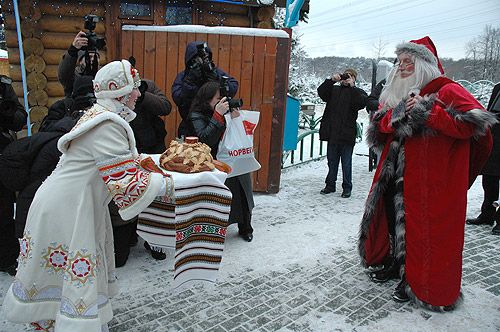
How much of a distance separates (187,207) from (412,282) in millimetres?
2050

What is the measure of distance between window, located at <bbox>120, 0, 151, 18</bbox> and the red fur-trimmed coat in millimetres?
4281

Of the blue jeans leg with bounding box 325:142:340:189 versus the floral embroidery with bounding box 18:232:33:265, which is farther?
the blue jeans leg with bounding box 325:142:340:189

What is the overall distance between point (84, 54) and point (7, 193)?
4.61 ft

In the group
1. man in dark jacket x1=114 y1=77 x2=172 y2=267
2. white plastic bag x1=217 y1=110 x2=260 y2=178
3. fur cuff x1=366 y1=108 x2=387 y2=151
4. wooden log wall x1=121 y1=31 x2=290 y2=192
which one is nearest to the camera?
A: fur cuff x1=366 y1=108 x2=387 y2=151

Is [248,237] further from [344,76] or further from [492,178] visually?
[492,178]

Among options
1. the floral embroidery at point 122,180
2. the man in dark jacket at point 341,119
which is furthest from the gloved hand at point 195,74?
the man in dark jacket at point 341,119

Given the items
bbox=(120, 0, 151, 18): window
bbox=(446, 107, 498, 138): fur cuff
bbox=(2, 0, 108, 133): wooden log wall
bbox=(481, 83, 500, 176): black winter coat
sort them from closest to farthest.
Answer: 1. bbox=(446, 107, 498, 138): fur cuff
2. bbox=(481, 83, 500, 176): black winter coat
3. bbox=(2, 0, 108, 133): wooden log wall
4. bbox=(120, 0, 151, 18): window

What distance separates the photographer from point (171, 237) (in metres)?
2.85

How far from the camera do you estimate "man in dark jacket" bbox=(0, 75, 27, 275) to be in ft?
12.0

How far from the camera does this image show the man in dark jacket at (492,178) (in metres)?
5.25

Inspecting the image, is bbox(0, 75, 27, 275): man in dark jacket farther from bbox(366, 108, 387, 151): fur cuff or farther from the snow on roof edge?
bbox(366, 108, 387, 151): fur cuff

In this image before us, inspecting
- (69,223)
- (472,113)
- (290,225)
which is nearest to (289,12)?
(290,225)

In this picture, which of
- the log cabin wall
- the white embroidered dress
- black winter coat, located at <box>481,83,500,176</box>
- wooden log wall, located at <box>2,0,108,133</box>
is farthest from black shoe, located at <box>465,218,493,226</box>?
wooden log wall, located at <box>2,0,108,133</box>

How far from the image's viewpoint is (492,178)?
5484mm
